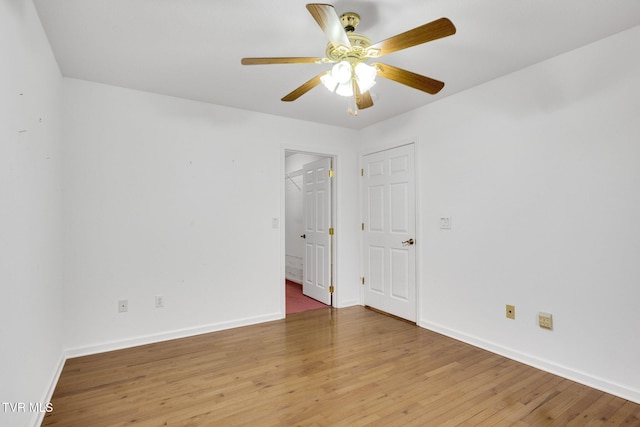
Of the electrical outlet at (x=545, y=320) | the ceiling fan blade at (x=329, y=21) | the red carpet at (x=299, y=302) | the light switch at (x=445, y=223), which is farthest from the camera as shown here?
the red carpet at (x=299, y=302)

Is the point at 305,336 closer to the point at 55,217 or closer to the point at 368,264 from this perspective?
the point at 368,264

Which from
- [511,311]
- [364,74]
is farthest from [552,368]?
[364,74]

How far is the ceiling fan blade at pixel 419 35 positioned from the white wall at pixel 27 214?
5.61 ft

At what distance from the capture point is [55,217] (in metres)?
2.45

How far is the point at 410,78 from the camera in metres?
1.96

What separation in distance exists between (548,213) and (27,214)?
3.43 meters

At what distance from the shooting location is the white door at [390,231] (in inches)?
143

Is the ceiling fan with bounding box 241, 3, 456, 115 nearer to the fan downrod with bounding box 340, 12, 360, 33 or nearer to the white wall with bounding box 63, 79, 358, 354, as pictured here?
the fan downrod with bounding box 340, 12, 360, 33

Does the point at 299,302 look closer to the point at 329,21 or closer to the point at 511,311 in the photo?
the point at 511,311

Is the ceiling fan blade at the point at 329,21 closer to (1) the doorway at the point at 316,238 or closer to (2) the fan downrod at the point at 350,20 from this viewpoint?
(2) the fan downrod at the point at 350,20

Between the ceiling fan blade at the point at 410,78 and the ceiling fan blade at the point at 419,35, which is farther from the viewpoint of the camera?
the ceiling fan blade at the point at 410,78

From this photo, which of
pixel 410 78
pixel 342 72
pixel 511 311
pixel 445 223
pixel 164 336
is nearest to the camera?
pixel 342 72

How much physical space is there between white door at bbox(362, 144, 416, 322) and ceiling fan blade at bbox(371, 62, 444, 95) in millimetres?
1659

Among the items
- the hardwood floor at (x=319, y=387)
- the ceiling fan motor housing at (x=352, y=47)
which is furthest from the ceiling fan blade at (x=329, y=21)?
the hardwood floor at (x=319, y=387)
